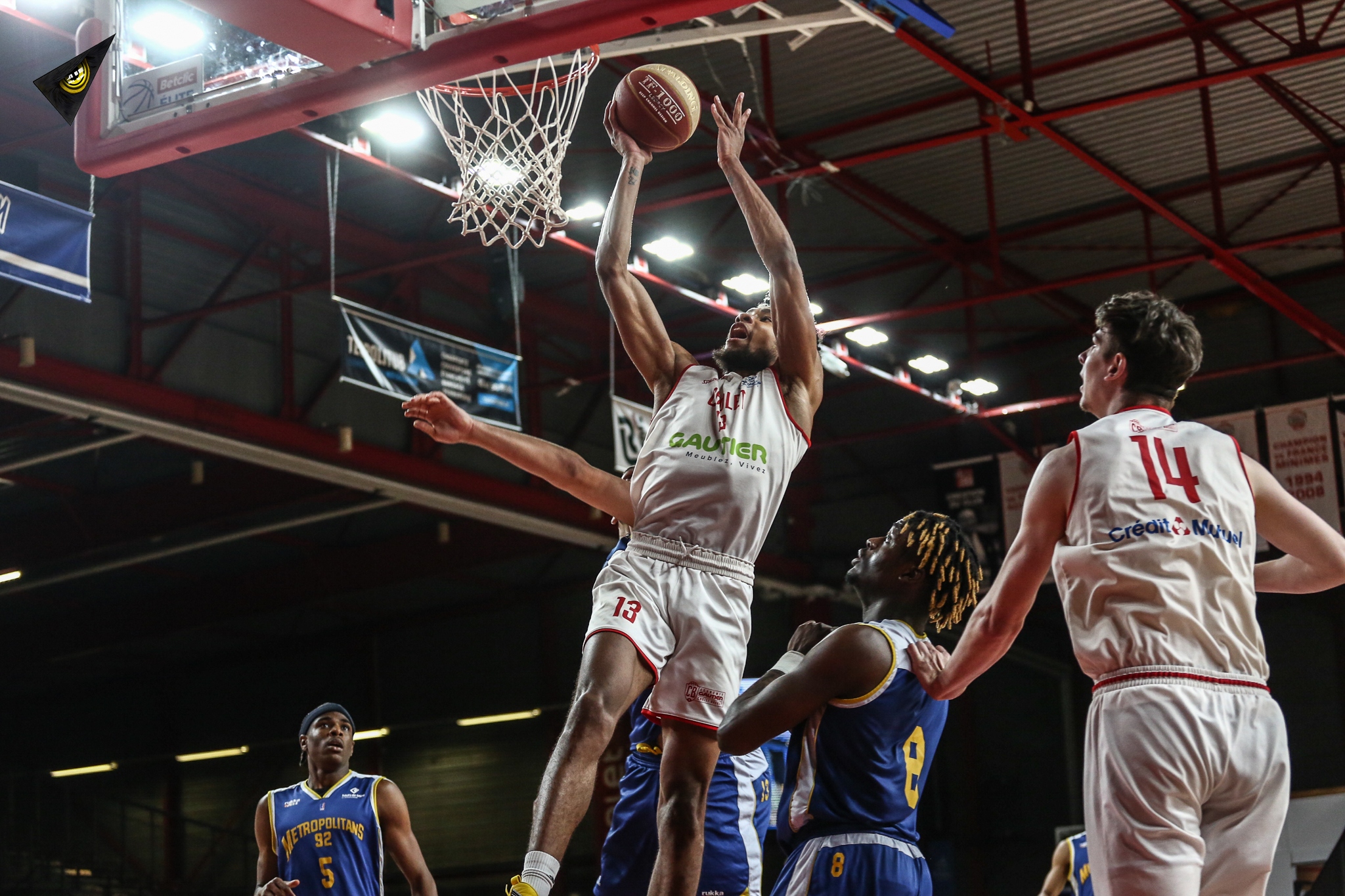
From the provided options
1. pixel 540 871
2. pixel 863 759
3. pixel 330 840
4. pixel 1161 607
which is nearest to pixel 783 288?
pixel 863 759

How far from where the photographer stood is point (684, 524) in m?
5.25

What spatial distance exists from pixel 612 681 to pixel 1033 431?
19.6 meters

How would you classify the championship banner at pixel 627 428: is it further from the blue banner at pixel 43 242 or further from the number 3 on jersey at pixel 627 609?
the number 3 on jersey at pixel 627 609

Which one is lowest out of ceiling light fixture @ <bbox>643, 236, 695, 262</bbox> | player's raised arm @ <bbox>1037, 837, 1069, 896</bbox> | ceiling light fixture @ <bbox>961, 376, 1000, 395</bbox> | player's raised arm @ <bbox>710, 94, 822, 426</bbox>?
player's raised arm @ <bbox>1037, 837, 1069, 896</bbox>

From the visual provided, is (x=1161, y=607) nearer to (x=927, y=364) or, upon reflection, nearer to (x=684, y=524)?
(x=684, y=524)

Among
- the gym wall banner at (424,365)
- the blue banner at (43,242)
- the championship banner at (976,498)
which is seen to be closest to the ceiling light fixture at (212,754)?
the championship banner at (976,498)

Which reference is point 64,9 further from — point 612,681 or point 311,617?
point 311,617

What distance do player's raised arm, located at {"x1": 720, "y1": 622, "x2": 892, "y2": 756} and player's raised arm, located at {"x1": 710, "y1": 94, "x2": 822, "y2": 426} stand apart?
126 centimetres

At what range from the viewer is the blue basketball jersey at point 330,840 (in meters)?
9.03

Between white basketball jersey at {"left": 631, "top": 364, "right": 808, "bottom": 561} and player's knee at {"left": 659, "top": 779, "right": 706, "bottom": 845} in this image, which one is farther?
white basketball jersey at {"left": 631, "top": 364, "right": 808, "bottom": 561}

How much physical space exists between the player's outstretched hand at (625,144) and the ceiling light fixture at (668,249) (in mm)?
10179

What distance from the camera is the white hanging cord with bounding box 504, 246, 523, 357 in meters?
16.6

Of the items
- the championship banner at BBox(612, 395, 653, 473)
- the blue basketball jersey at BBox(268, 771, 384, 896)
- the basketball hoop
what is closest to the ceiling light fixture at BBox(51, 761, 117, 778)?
the championship banner at BBox(612, 395, 653, 473)

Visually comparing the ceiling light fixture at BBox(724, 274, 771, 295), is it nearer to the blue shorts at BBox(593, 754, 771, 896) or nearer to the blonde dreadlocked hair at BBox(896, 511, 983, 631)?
the blue shorts at BBox(593, 754, 771, 896)
